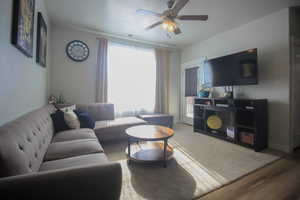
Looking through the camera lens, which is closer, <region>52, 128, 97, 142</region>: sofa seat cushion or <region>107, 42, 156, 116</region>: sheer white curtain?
<region>52, 128, 97, 142</region>: sofa seat cushion

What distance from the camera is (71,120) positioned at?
7.78ft

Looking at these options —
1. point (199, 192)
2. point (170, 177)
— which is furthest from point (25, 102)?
point (199, 192)

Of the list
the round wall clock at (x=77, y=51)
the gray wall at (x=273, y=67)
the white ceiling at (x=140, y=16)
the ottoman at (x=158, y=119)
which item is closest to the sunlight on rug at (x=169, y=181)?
A: the ottoman at (x=158, y=119)

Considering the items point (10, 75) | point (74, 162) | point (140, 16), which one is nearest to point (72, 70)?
point (140, 16)

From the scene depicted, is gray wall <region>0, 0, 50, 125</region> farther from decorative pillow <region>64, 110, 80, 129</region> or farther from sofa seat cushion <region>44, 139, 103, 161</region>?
decorative pillow <region>64, 110, 80, 129</region>

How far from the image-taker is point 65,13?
9.29ft

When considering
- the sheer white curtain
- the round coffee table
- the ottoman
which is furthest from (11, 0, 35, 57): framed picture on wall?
the ottoman

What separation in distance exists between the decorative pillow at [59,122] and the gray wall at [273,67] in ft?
12.2

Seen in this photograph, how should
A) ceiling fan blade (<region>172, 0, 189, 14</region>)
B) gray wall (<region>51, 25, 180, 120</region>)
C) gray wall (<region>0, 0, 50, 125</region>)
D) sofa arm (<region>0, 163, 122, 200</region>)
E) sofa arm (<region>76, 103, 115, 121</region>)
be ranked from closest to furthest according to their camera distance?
1. sofa arm (<region>0, 163, 122, 200</region>)
2. gray wall (<region>0, 0, 50, 125</region>)
3. ceiling fan blade (<region>172, 0, 189, 14</region>)
4. sofa arm (<region>76, 103, 115, 121</region>)
5. gray wall (<region>51, 25, 180, 120</region>)

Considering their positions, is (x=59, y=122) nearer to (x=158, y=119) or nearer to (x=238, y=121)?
(x=158, y=119)

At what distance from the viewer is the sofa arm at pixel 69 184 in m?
0.70

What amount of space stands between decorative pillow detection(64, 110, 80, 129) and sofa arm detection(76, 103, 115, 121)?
77 centimetres

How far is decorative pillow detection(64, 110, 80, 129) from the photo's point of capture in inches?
92.1

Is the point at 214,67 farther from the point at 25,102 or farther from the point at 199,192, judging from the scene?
the point at 25,102
